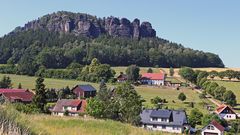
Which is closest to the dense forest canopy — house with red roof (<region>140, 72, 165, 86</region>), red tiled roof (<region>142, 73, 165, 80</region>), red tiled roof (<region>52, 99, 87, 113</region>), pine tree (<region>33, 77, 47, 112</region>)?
red tiled roof (<region>142, 73, 165, 80</region>)

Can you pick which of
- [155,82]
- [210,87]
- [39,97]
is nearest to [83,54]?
[155,82]

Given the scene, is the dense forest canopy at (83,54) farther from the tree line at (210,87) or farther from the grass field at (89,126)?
the grass field at (89,126)

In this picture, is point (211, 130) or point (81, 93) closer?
point (211, 130)

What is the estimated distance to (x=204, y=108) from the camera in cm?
5853

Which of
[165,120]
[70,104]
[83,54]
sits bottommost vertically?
[165,120]

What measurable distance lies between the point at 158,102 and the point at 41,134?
5325 centimetres

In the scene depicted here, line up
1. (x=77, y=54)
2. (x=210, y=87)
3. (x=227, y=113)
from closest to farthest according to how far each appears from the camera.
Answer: (x=227, y=113)
(x=210, y=87)
(x=77, y=54)

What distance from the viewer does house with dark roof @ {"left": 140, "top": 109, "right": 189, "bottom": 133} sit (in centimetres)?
4481

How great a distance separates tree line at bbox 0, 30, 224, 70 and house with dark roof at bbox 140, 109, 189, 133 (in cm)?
5682

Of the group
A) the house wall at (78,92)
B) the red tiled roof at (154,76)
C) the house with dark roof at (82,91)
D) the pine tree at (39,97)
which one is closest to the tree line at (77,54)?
the red tiled roof at (154,76)

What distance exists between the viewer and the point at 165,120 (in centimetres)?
4588

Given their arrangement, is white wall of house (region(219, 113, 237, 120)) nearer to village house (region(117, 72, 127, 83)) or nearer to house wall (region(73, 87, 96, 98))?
house wall (region(73, 87, 96, 98))

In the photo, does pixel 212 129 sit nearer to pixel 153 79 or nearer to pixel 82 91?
pixel 82 91

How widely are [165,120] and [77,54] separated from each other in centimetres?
8023
